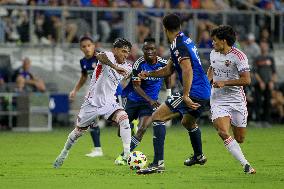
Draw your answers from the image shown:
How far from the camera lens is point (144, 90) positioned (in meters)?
17.3

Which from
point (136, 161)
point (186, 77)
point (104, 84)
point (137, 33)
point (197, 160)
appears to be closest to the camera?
point (186, 77)

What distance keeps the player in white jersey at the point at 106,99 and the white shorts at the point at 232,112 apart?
171 cm

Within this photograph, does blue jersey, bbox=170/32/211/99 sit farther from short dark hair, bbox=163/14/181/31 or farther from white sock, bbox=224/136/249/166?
white sock, bbox=224/136/249/166

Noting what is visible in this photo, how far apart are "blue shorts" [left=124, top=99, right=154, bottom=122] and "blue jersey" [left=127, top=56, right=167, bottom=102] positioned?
0.08 metres

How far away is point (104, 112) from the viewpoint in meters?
15.9

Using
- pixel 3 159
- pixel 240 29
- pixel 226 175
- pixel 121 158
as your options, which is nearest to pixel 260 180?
pixel 226 175

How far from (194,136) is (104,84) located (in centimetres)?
184

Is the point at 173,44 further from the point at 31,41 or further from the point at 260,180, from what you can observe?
the point at 31,41

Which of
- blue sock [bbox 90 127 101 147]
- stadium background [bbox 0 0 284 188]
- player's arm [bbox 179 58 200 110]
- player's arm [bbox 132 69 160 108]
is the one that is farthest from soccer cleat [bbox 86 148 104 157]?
stadium background [bbox 0 0 284 188]

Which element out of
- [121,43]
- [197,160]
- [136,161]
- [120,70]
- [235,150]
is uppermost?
[121,43]

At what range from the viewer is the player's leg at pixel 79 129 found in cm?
1552

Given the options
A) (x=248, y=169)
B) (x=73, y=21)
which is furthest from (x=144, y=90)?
(x=73, y=21)

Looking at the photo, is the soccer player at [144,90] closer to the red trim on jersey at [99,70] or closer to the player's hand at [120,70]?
the red trim on jersey at [99,70]

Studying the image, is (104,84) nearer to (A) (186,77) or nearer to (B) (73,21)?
(A) (186,77)
